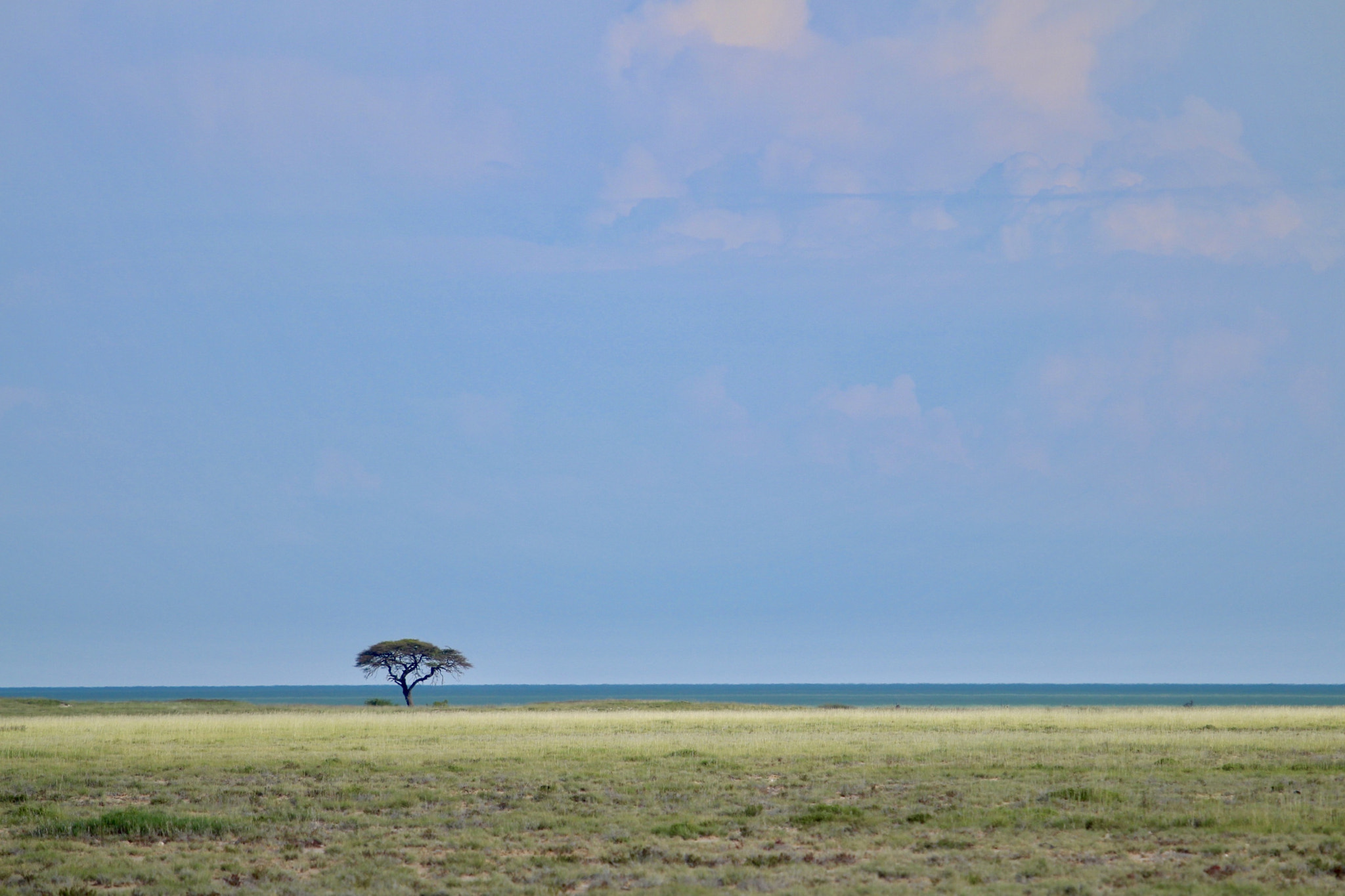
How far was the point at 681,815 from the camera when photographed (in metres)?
19.8

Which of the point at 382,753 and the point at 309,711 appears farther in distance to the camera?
the point at 309,711

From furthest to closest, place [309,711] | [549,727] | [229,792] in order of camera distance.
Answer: [309,711]
[549,727]
[229,792]

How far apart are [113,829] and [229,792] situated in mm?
4709

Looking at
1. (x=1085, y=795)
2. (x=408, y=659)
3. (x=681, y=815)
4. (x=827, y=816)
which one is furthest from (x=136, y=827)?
(x=408, y=659)

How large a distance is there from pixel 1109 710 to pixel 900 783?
40588mm

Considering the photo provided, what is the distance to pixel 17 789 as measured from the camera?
940 inches

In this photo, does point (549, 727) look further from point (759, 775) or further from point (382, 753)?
point (759, 775)

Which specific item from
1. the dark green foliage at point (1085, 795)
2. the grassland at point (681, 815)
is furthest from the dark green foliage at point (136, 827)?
the dark green foliage at point (1085, 795)

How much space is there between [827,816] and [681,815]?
8.17 feet

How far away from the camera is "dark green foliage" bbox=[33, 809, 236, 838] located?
18.3m

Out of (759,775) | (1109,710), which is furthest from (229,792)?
(1109,710)

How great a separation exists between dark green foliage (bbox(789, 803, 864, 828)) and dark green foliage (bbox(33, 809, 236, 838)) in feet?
30.3

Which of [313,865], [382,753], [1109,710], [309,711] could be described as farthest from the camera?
[309,711]

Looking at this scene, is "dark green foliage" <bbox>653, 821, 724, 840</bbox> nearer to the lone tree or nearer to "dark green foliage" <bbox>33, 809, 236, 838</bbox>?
"dark green foliage" <bbox>33, 809, 236, 838</bbox>
